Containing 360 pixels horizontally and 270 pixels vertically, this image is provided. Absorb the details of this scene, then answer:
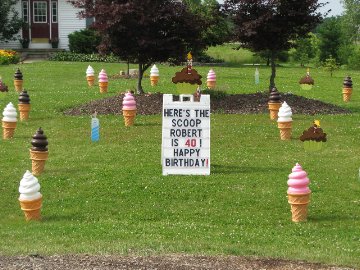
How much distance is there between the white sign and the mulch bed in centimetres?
749

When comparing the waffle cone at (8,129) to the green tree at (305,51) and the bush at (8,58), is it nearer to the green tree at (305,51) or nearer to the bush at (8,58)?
the bush at (8,58)

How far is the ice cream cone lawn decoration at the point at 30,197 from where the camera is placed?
1085 centimetres

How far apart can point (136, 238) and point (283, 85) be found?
2131cm

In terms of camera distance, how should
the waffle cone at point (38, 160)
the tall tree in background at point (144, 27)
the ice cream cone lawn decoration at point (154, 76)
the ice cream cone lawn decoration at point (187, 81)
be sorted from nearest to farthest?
the waffle cone at point (38, 160), the ice cream cone lawn decoration at point (187, 81), the tall tree in background at point (144, 27), the ice cream cone lawn decoration at point (154, 76)

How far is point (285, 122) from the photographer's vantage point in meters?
17.3

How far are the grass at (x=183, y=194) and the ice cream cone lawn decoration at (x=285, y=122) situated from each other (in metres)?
0.24

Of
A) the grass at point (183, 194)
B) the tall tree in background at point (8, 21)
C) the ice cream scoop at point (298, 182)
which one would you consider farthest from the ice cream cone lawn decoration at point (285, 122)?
the tall tree in background at point (8, 21)

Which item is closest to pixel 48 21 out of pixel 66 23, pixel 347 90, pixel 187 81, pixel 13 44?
pixel 66 23

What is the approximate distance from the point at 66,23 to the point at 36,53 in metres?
3.48

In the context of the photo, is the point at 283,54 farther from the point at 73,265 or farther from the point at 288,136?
the point at 73,265

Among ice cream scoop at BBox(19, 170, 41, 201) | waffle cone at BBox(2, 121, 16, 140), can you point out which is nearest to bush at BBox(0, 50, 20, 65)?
waffle cone at BBox(2, 121, 16, 140)

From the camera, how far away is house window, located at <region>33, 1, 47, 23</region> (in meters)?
50.9

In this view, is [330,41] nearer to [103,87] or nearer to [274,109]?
[103,87]

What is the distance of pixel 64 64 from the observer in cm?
4062
